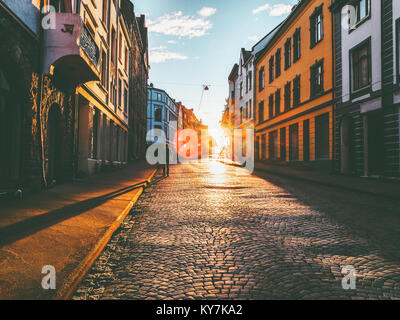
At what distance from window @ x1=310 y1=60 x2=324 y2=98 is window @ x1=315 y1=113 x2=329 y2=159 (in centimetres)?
165

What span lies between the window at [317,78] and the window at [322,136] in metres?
1.65

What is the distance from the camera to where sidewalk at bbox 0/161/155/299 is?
2770mm

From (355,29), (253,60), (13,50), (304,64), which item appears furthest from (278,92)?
(13,50)

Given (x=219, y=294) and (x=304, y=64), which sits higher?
(x=304, y=64)

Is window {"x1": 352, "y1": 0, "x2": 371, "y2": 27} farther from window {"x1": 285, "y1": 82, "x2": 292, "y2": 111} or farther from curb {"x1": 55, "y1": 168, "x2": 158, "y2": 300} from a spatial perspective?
curb {"x1": 55, "y1": 168, "x2": 158, "y2": 300}

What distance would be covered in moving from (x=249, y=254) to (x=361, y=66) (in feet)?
46.7

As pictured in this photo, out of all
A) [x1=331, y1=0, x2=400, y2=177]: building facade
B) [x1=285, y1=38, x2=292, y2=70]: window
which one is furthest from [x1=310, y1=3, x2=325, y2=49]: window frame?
[x1=285, y1=38, x2=292, y2=70]: window

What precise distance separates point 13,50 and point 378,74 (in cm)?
1303

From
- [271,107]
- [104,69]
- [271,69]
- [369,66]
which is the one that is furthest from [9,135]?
[271,69]

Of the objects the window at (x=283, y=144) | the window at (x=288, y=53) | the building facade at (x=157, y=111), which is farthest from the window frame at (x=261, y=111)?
the building facade at (x=157, y=111)

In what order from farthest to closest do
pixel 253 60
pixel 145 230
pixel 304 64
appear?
pixel 253 60, pixel 304 64, pixel 145 230

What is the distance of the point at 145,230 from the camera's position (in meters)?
5.01
